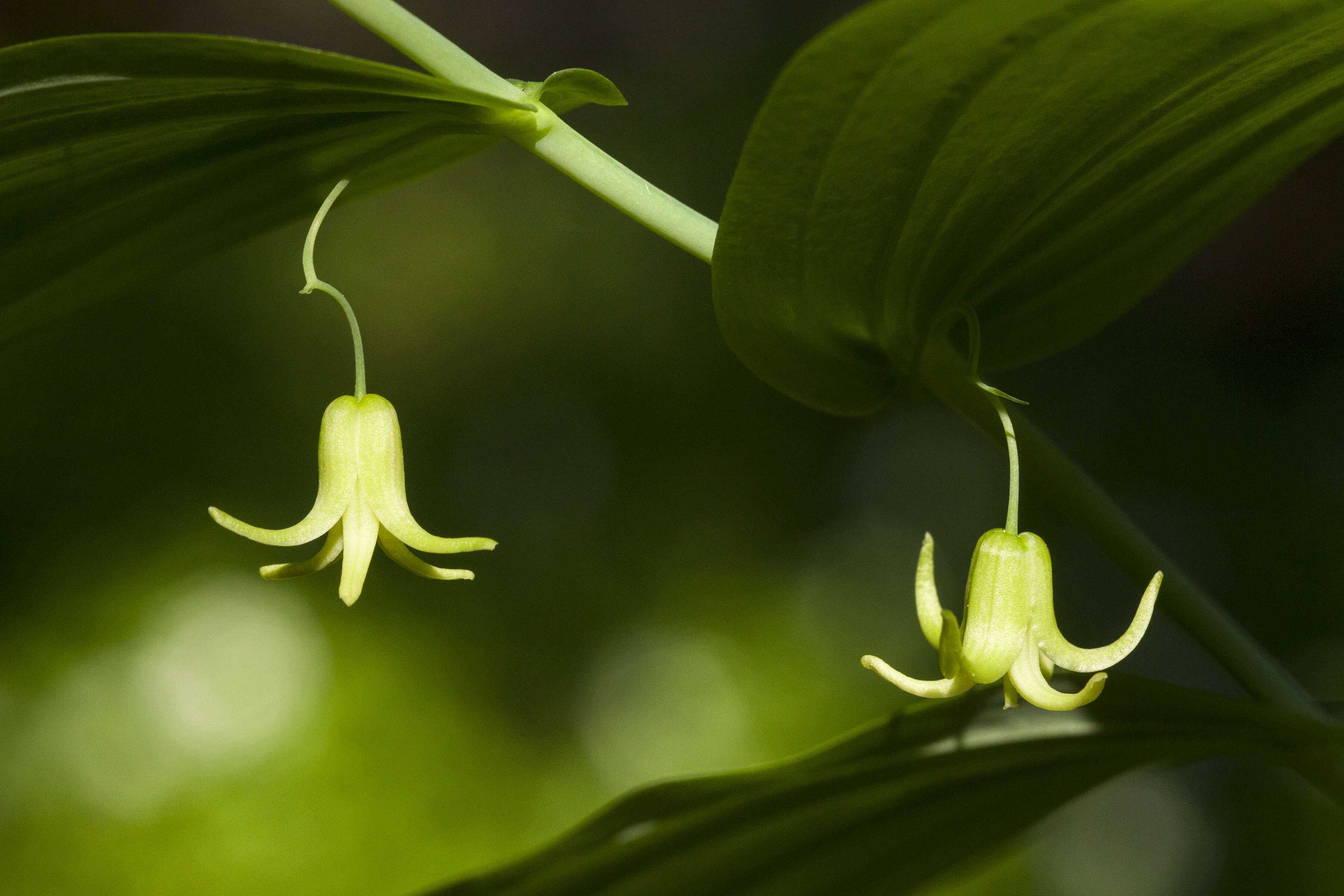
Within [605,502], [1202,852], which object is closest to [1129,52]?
[605,502]

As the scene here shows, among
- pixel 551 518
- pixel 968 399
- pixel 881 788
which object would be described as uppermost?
pixel 551 518

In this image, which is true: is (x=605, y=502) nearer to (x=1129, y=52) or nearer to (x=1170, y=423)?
(x=1170, y=423)

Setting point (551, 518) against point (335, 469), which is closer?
point (335, 469)

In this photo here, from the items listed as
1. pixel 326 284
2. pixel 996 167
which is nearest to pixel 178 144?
pixel 326 284

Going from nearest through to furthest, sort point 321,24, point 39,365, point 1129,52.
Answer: point 1129,52 → point 39,365 → point 321,24

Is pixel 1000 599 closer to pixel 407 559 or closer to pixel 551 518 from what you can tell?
pixel 407 559

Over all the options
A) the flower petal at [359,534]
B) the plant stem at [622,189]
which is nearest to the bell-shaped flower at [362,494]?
the flower petal at [359,534]

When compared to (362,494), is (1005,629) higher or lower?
lower

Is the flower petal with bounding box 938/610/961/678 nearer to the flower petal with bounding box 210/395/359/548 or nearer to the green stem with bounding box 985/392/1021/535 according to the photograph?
the green stem with bounding box 985/392/1021/535
